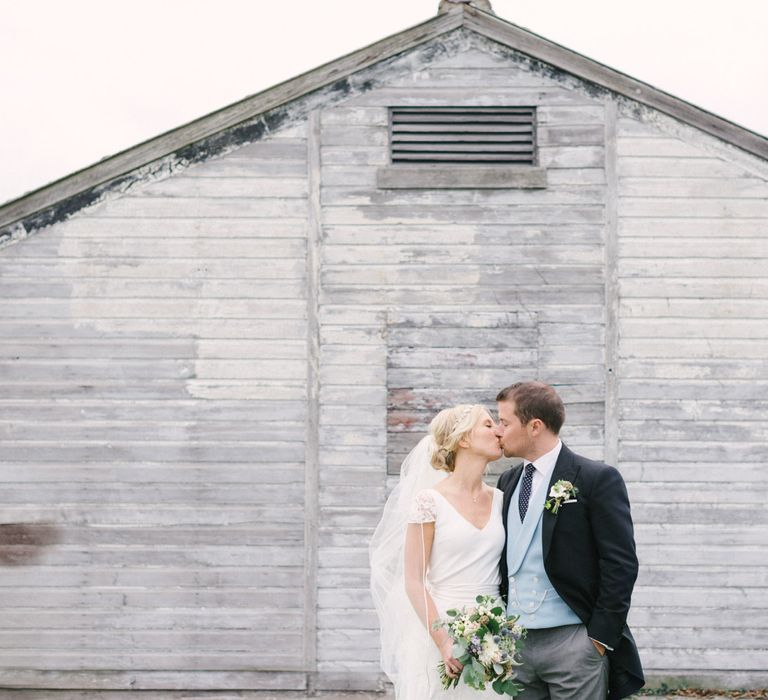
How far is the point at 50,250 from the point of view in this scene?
6867mm

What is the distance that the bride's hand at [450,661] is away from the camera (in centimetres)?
396

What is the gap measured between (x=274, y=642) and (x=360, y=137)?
13.1 feet

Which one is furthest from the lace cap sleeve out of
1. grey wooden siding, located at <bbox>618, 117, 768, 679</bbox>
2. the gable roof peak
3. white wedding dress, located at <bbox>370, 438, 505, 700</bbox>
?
the gable roof peak

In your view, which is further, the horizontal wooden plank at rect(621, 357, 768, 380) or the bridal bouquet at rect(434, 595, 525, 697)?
the horizontal wooden plank at rect(621, 357, 768, 380)

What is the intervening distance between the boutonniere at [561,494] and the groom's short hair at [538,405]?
1.01 ft

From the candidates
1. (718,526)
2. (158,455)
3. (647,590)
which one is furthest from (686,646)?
(158,455)

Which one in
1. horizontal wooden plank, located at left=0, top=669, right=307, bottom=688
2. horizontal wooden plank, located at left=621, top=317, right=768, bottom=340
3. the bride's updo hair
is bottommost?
horizontal wooden plank, located at left=0, top=669, right=307, bottom=688

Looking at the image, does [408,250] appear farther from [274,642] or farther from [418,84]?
[274,642]

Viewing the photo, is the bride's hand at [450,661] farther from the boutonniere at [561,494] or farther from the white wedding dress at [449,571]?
the boutonniere at [561,494]

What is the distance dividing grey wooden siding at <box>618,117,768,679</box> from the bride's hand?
322 cm

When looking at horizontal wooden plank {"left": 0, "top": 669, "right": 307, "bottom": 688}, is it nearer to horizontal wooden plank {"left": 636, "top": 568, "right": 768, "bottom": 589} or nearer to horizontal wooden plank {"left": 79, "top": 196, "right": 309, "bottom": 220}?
horizontal wooden plank {"left": 636, "top": 568, "right": 768, "bottom": 589}

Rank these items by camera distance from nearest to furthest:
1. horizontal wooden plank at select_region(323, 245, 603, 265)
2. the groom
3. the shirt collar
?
the groom, the shirt collar, horizontal wooden plank at select_region(323, 245, 603, 265)

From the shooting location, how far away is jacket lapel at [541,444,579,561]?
4.05 metres

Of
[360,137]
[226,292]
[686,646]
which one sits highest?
[360,137]
